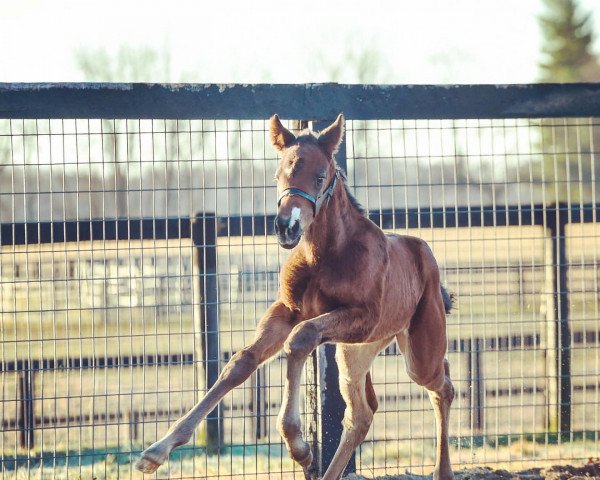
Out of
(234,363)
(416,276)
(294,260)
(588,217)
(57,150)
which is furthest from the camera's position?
(588,217)

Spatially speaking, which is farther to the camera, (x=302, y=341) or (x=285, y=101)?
(x=285, y=101)

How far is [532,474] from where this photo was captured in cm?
646

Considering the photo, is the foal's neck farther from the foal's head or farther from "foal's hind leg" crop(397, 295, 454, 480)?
"foal's hind leg" crop(397, 295, 454, 480)

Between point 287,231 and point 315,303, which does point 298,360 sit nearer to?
point 315,303

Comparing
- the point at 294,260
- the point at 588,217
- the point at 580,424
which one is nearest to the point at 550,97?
the point at 588,217

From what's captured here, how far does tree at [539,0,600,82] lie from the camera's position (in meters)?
37.4

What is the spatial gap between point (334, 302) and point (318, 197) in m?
0.60

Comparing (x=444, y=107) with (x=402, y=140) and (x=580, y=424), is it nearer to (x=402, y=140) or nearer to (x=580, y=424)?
(x=402, y=140)

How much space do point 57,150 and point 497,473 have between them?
13.0ft

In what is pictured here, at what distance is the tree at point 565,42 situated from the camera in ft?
123

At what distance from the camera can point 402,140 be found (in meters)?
6.60

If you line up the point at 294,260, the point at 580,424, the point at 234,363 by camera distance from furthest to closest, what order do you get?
the point at 580,424 < the point at 294,260 < the point at 234,363

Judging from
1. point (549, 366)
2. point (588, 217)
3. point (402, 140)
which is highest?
point (402, 140)

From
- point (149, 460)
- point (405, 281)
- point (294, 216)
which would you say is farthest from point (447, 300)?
point (149, 460)
